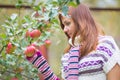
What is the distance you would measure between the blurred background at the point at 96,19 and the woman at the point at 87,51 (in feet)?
3.11

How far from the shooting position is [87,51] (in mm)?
2750

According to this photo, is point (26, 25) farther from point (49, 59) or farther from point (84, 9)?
point (49, 59)

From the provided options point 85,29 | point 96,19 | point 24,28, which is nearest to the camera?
point 24,28

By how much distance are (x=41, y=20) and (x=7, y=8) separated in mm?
1602

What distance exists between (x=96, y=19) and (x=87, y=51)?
1944 mm

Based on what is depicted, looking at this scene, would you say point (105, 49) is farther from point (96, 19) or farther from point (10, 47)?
point (96, 19)

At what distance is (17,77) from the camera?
2.81 m

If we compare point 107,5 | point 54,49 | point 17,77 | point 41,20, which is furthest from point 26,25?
point 107,5

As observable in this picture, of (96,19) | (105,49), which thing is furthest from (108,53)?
(96,19)

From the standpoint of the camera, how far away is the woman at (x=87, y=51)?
271 centimetres

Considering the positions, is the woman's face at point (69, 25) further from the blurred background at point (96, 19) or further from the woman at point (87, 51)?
the blurred background at point (96, 19)

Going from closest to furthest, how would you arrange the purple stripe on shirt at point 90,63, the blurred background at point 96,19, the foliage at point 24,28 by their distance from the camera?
the foliage at point 24,28 → the purple stripe on shirt at point 90,63 → the blurred background at point 96,19

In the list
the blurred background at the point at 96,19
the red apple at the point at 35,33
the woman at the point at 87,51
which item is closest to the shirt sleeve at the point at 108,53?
the woman at the point at 87,51

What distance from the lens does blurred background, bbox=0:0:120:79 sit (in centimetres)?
405
